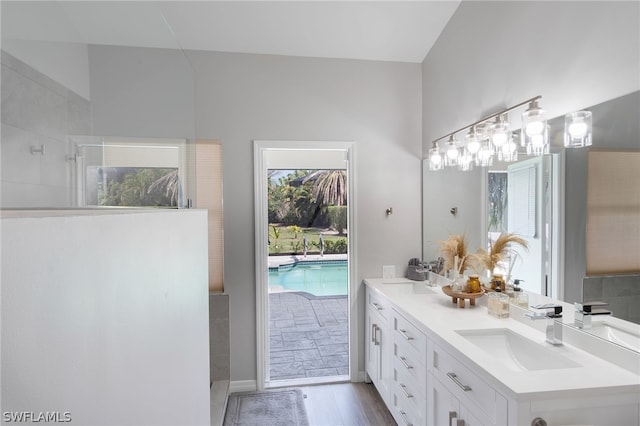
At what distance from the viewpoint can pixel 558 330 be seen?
152cm

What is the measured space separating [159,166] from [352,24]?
6.20 ft

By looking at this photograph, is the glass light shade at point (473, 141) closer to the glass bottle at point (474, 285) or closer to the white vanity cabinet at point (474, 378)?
the glass bottle at point (474, 285)

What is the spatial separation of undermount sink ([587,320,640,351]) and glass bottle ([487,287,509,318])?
451 millimetres

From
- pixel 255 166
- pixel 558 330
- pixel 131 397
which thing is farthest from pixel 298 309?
pixel 131 397

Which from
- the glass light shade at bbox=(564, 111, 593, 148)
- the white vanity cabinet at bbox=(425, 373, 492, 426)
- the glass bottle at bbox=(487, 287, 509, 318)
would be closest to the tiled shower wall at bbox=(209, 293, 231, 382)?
the white vanity cabinet at bbox=(425, 373, 492, 426)

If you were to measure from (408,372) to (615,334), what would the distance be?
1039 millimetres

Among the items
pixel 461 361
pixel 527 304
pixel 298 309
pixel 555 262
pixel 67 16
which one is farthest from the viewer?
pixel 298 309

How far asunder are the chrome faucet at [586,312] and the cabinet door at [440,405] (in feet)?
2.11

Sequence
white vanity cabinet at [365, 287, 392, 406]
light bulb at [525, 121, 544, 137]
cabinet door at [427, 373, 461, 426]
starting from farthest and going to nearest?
white vanity cabinet at [365, 287, 392, 406]
light bulb at [525, 121, 544, 137]
cabinet door at [427, 373, 461, 426]

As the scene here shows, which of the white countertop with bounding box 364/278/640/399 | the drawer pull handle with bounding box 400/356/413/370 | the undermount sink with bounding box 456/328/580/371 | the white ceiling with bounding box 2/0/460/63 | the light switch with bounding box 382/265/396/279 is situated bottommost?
the drawer pull handle with bounding box 400/356/413/370

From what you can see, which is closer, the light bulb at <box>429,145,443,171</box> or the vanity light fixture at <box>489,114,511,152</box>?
the vanity light fixture at <box>489,114,511,152</box>

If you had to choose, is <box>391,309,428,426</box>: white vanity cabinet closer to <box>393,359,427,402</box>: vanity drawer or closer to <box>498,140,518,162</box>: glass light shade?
<box>393,359,427,402</box>: vanity drawer

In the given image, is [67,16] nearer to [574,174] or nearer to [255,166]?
[255,166]

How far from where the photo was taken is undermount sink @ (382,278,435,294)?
273cm
